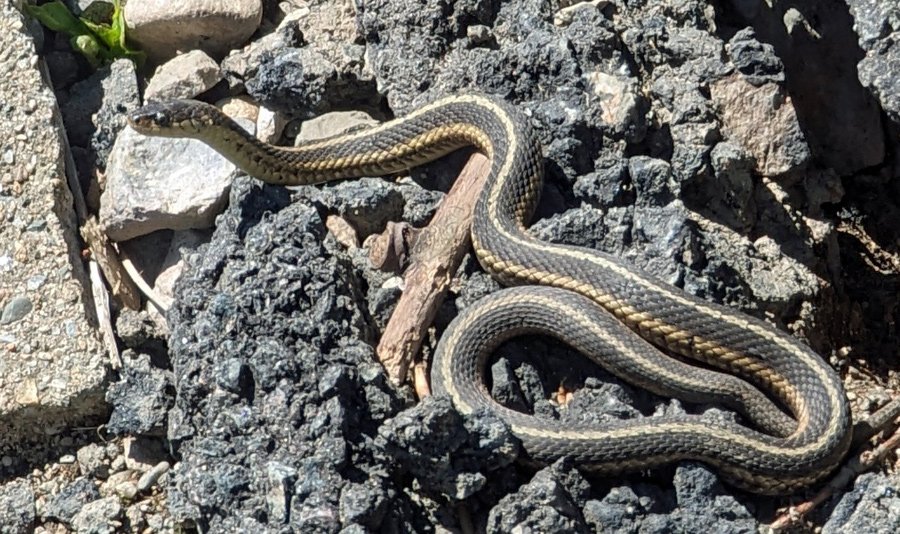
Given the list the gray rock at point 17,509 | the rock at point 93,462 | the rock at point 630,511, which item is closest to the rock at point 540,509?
the rock at point 630,511

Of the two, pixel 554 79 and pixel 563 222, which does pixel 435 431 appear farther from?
pixel 554 79

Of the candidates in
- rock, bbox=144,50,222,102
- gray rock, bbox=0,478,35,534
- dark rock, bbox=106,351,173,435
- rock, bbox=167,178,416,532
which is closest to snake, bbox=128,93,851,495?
rock, bbox=167,178,416,532

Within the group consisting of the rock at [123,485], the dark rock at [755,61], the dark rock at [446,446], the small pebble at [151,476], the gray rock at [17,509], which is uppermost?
the dark rock at [755,61]

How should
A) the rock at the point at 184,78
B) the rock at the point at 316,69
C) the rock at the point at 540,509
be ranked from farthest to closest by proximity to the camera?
the rock at the point at 184,78 → the rock at the point at 316,69 → the rock at the point at 540,509

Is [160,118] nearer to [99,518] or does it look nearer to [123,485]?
[123,485]

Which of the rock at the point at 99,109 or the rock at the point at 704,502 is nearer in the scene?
the rock at the point at 704,502

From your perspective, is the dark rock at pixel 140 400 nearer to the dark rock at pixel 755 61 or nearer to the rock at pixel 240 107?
the rock at pixel 240 107

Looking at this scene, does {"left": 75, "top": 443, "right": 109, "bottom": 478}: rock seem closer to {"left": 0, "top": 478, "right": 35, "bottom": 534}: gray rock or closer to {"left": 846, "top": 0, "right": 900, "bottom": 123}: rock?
{"left": 0, "top": 478, "right": 35, "bottom": 534}: gray rock

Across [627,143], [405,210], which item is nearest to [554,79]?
[627,143]
